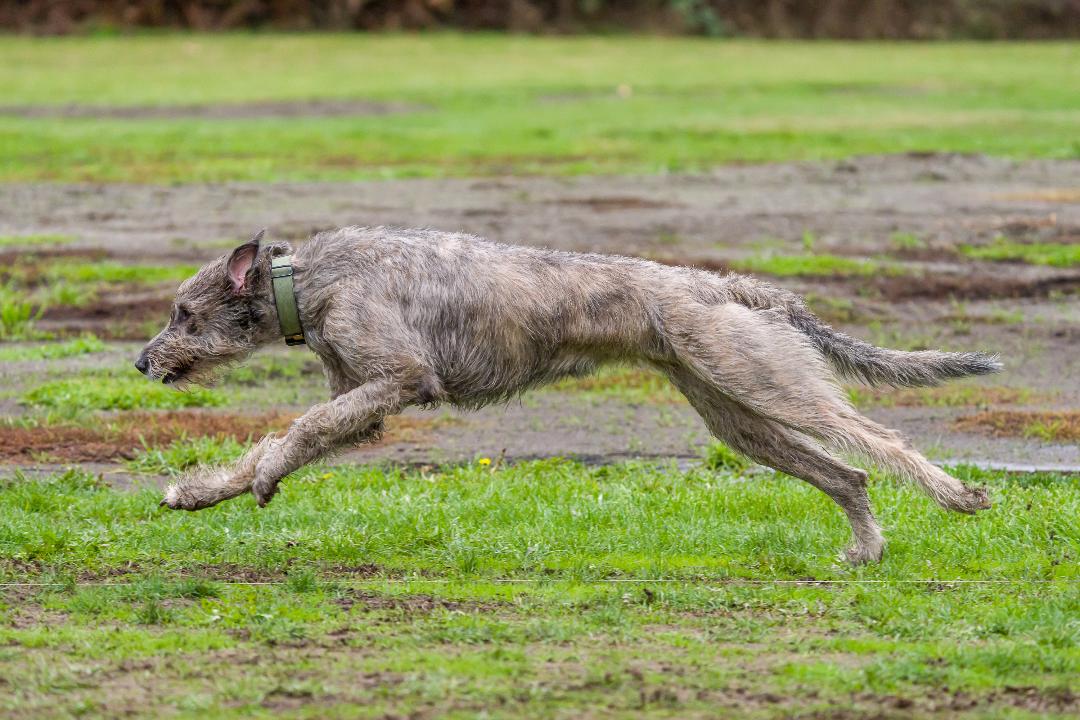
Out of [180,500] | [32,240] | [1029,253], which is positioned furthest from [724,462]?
[32,240]

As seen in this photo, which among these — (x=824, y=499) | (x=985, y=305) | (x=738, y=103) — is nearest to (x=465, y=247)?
(x=824, y=499)

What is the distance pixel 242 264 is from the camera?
27.6 feet

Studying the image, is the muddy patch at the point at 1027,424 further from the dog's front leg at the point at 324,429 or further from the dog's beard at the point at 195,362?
the dog's beard at the point at 195,362

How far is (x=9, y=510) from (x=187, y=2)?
39633mm

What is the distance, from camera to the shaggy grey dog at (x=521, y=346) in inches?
318

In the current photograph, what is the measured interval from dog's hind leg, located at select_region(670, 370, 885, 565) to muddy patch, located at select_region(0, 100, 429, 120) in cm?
2290

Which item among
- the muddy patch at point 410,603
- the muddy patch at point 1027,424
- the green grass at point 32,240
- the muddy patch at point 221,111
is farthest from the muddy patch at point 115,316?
the muddy patch at point 221,111

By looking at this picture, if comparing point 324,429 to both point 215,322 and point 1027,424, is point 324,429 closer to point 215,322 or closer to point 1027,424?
point 215,322

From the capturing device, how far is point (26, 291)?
15867 mm

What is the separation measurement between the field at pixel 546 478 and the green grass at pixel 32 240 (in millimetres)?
95

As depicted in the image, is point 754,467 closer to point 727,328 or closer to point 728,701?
point 727,328

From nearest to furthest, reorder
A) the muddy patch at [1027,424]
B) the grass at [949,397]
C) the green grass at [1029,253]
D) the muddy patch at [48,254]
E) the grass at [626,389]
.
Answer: the muddy patch at [1027,424], the grass at [949,397], the grass at [626,389], the muddy patch at [48,254], the green grass at [1029,253]

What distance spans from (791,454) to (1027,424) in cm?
364

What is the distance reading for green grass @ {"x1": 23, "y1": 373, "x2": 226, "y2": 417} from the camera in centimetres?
1192
